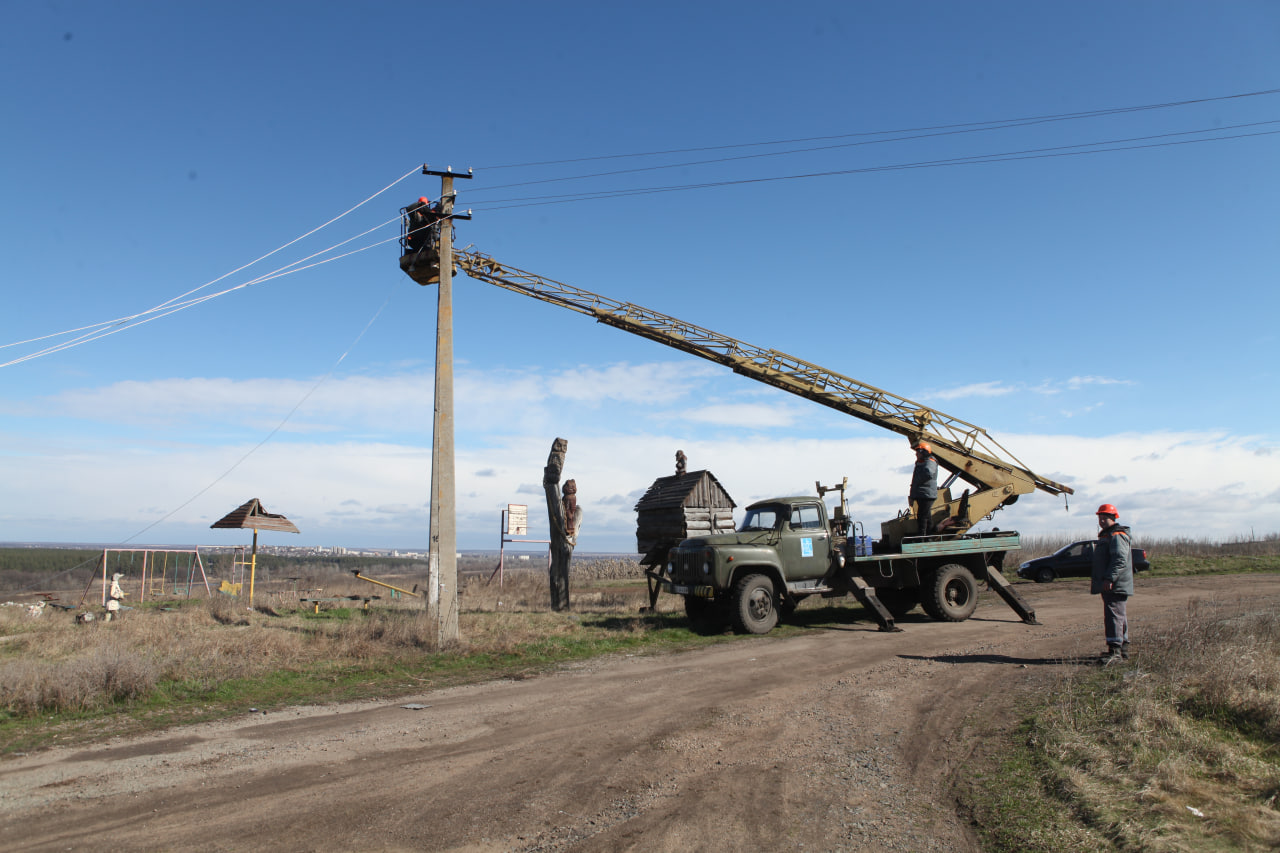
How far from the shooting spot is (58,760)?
6215 millimetres

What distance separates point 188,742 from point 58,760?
95cm

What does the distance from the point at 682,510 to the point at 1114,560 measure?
11.8m

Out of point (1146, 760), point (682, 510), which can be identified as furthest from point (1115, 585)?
point (682, 510)

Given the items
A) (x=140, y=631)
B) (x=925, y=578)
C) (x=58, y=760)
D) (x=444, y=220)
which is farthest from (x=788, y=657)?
(x=140, y=631)

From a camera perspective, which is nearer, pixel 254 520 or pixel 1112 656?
pixel 1112 656

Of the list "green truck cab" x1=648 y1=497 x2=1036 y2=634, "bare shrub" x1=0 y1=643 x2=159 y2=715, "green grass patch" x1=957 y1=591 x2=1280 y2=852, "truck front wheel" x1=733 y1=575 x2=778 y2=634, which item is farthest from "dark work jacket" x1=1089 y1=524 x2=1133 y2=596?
"bare shrub" x1=0 y1=643 x2=159 y2=715

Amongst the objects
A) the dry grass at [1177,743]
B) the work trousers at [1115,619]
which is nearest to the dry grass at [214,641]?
the work trousers at [1115,619]

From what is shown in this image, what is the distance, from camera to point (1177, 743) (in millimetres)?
5680

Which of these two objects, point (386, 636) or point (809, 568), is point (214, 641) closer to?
point (386, 636)

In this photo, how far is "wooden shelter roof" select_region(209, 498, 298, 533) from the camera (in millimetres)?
19625

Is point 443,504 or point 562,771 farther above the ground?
point 443,504

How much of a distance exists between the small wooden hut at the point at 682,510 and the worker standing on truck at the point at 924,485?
6047 mm

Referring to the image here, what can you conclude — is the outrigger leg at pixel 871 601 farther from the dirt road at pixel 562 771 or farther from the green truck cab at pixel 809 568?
the dirt road at pixel 562 771

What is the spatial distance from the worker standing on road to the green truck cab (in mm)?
4415
